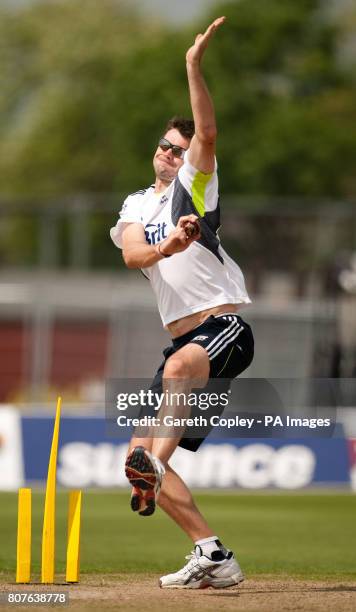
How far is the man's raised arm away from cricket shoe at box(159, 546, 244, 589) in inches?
92.8

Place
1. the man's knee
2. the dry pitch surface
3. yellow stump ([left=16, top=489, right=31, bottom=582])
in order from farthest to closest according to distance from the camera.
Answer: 1. yellow stump ([left=16, top=489, right=31, bottom=582])
2. the man's knee
3. the dry pitch surface

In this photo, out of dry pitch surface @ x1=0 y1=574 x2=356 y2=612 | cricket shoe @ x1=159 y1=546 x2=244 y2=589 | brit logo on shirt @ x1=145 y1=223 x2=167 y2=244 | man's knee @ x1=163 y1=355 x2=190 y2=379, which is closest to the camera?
dry pitch surface @ x1=0 y1=574 x2=356 y2=612

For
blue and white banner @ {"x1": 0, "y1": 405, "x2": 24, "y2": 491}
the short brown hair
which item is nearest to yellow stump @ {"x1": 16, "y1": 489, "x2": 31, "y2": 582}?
the short brown hair

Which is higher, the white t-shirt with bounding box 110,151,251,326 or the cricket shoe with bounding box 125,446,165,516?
the white t-shirt with bounding box 110,151,251,326

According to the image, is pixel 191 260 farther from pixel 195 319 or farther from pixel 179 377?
pixel 179 377

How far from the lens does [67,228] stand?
3152 centimetres

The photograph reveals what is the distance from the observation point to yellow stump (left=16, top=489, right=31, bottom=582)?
880cm

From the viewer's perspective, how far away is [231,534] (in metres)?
14.0

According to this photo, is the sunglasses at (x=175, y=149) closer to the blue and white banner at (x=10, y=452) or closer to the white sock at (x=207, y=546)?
the white sock at (x=207, y=546)

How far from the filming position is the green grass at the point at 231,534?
11.4m

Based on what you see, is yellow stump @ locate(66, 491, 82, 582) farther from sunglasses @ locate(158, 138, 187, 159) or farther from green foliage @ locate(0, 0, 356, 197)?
green foliage @ locate(0, 0, 356, 197)

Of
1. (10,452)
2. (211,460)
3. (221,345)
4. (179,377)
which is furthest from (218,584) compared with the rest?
(10,452)

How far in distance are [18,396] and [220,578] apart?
21.8 m

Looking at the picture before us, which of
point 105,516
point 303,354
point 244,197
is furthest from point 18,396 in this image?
point 244,197
